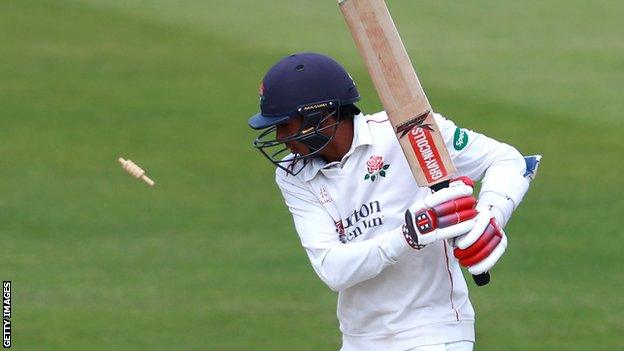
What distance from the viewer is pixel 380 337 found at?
4.61 m

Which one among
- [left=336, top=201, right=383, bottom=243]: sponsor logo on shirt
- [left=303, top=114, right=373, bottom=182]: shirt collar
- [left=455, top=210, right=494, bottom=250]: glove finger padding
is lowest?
[left=455, top=210, right=494, bottom=250]: glove finger padding

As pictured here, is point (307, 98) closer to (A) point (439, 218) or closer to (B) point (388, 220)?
(B) point (388, 220)

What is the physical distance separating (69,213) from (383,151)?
5.27 m

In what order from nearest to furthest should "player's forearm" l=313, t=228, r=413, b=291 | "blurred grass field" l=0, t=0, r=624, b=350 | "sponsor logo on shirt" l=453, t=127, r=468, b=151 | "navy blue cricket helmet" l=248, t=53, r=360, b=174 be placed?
"player's forearm" l=313, t=228, r=413, b=291 < "navy blue cricket helmet" l=248, t=53, r=360, b=174 < "sponsor logo on shirt" l=453, t=127, r=468, b=151 < "blurred grass field" l=0, t=0, r=624, b=350

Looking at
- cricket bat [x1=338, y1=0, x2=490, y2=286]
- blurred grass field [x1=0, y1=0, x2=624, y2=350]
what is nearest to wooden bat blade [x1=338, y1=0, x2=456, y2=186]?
cricket bat [x1=338, y1=0, x2=490, y2=286]

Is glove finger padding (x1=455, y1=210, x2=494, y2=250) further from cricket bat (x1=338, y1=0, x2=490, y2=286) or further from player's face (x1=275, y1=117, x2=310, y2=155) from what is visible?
player's face (x1=275, y1=117, x2=310, y2=155)

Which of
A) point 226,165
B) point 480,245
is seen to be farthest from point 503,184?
point 226,165

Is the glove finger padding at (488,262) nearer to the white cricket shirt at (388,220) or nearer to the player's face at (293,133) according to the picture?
the white cricket shirt at (388,220)

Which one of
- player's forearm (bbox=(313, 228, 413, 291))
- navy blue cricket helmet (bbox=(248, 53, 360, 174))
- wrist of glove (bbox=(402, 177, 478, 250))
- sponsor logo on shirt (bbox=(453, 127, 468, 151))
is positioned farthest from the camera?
sponsor logo on shirt (bbox=(453, 127, 468, 151))

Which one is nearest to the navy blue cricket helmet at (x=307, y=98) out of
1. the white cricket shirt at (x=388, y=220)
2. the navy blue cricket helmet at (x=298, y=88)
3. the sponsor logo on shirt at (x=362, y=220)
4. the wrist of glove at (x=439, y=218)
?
the navy blue cricket helmet at (x=298, y=88)

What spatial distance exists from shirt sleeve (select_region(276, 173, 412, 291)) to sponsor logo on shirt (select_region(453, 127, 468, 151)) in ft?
1.61

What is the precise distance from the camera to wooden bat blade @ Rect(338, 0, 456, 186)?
14.1 ft

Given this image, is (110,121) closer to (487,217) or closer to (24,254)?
(24,254)

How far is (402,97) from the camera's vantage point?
437cm
